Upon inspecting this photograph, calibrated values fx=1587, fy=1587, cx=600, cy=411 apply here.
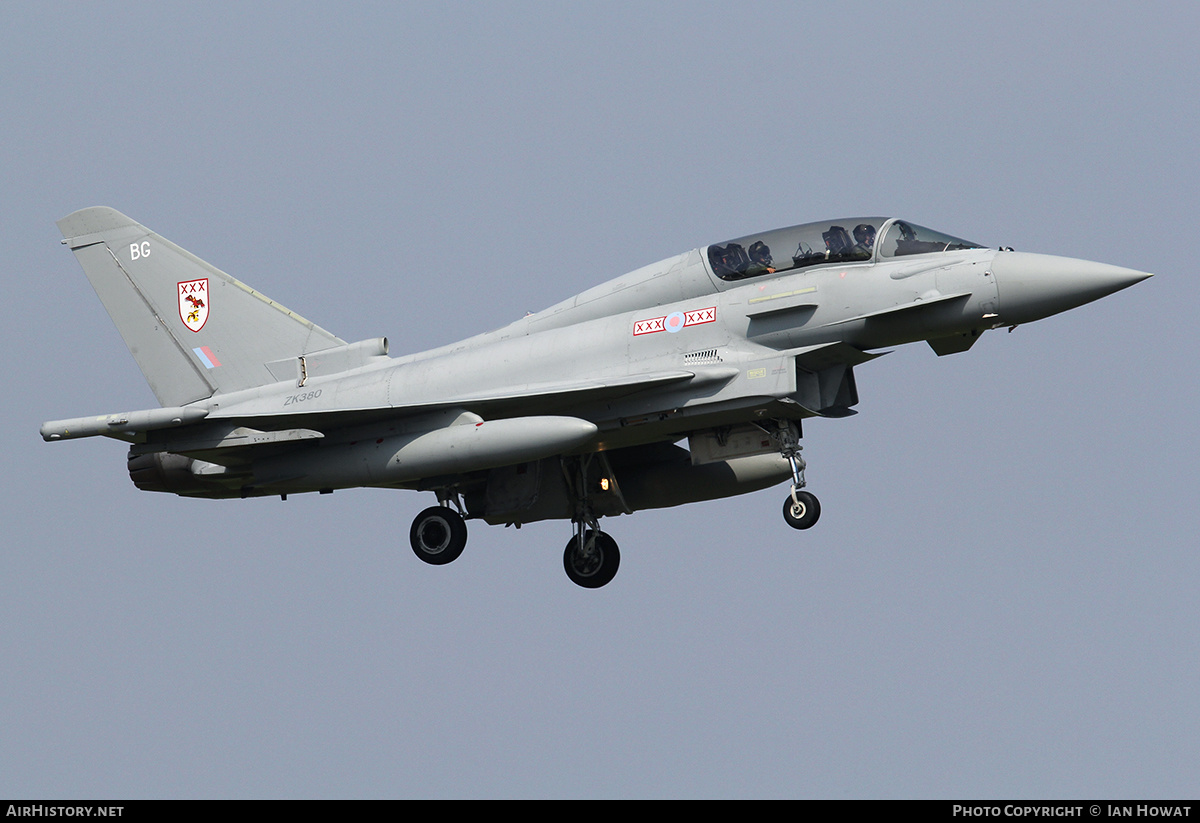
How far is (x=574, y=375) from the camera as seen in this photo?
18.4 m

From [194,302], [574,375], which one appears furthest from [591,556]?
[194,302]

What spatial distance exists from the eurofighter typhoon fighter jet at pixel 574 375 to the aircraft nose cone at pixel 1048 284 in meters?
0.02

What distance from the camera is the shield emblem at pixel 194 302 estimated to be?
21094 millimetres

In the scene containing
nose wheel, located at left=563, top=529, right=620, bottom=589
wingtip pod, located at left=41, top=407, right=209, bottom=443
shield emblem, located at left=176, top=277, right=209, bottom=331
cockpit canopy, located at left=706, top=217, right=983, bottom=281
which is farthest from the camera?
shield emblem, located at left=176, top=277, right=209, bottom=331

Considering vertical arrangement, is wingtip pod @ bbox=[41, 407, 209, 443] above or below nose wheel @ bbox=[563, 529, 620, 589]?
above

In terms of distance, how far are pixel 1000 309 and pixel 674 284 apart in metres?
3.72

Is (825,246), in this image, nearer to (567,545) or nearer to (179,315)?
(567,545)

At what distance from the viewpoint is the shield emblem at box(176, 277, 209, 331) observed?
A: 21.1m

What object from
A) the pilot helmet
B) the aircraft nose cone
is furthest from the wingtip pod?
the aircraft nose cone

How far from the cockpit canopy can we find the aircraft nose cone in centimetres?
73

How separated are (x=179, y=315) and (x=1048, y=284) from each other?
11249 mm

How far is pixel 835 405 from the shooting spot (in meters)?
18.1

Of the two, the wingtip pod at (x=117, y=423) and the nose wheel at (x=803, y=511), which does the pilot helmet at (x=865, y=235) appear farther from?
the wingtip pod at (x=117, y=423)

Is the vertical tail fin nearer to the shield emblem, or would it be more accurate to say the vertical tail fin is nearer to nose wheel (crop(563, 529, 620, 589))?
the shield emblem
